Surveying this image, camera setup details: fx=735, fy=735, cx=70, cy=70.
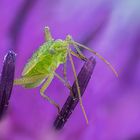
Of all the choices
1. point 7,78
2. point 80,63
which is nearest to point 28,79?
point 7,78

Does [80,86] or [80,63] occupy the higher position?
[80,63]

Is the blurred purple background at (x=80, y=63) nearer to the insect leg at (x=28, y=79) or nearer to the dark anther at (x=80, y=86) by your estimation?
the dark anther at (x=80, y=86)

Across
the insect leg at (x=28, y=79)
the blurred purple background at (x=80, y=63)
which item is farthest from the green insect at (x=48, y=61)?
the blurred purple background at (x=80, y=63)

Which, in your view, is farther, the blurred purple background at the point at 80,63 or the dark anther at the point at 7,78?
the blurred purple background at the point at 80,63

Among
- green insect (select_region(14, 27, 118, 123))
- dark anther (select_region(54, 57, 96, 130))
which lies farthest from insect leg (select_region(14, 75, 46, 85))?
dark anther (select_region(54, 57, 96, 130))

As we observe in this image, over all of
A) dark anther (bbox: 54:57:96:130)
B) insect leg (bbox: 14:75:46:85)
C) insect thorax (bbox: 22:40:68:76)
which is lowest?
dark anther (bbox: 54:57:96:130)

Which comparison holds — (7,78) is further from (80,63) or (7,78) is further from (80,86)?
(80,63)

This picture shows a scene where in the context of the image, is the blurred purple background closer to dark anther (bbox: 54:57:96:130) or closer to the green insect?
dark anther (bbox: 54:57:96:130)
